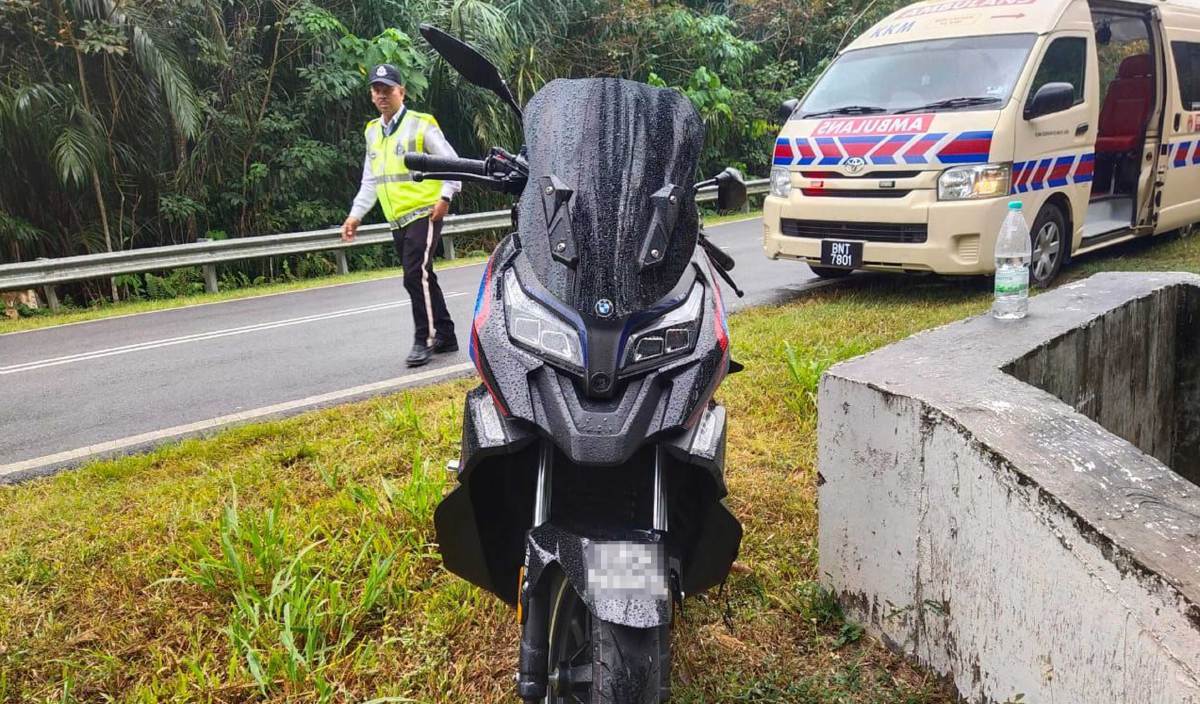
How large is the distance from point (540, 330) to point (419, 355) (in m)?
4.13

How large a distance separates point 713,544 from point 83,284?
11.2 metres

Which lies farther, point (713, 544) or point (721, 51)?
point (721, 51)

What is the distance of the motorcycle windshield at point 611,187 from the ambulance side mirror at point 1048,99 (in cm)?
508

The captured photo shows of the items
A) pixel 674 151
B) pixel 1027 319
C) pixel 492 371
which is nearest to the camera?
pixel 492 371

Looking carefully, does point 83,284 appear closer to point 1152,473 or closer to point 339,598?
point 339,598

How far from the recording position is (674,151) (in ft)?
6.74

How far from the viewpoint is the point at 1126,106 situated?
28.0 ft

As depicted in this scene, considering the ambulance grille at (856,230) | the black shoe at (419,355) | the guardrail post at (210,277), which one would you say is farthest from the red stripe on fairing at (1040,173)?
the guardrail post at (210,277)

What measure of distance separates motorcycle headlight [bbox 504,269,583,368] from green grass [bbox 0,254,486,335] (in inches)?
329

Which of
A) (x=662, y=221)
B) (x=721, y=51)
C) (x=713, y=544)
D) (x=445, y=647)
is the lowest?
(x=445, y=647)

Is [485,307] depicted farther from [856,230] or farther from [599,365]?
[856,230]

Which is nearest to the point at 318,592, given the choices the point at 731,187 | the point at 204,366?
the point at 731,187

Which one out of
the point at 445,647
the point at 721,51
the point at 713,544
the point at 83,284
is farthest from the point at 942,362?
the point at 721,51

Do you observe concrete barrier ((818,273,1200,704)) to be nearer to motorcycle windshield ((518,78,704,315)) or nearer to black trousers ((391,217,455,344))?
motorcycle windshield ((518,78,704,315))
